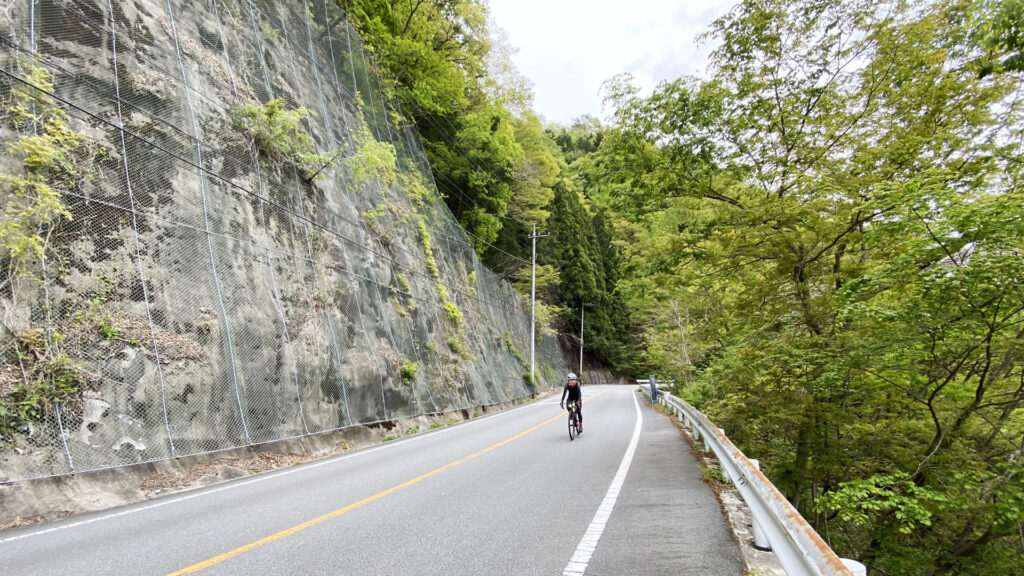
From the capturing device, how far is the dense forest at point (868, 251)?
4.82 m

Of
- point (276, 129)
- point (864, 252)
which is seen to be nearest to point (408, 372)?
point (276, 129)

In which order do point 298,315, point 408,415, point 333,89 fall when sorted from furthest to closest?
point 333,89 < point 408,415 < point 298,315

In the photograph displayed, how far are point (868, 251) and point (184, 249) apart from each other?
11.8 meters

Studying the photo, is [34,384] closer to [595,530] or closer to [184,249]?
[184,249]

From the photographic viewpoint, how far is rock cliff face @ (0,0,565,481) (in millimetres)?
6195

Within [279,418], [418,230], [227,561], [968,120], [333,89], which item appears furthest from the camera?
[418,230]

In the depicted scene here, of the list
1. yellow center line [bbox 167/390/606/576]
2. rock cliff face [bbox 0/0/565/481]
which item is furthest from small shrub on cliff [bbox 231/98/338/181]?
yellow center line [bbox 167/390/606/576]

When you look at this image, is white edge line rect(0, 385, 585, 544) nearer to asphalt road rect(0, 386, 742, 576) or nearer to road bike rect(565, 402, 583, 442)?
asphalt road rect(0, 386, 742, 576)

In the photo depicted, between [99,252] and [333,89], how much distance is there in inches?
483

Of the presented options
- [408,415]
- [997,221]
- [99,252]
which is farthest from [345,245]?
[997,221]

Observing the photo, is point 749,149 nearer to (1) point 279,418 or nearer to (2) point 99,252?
(1) point 279,418

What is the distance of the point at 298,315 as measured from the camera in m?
10.6

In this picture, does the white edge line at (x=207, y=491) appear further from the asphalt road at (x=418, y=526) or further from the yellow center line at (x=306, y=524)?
the yellow center line at (x=306, y=524)

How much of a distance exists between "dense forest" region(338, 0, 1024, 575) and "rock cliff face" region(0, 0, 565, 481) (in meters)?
7.39
